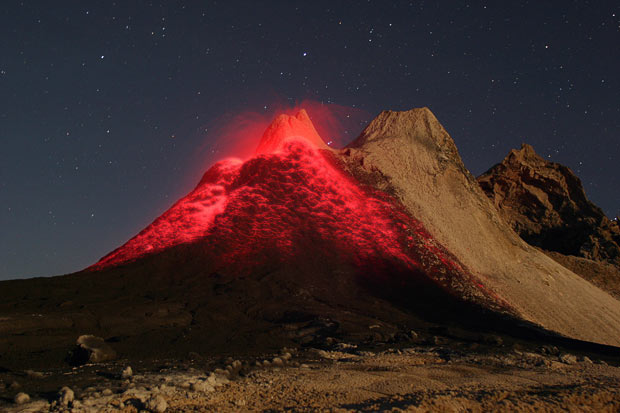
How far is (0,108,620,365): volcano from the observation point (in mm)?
11266

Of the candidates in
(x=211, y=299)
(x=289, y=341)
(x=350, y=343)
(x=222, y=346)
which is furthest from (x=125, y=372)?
(x=211, y=299)

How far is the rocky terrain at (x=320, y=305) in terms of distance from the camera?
21.2ft

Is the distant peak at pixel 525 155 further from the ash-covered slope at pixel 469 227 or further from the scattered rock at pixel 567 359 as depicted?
the scattered rock at pixel 567 359

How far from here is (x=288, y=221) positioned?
1981cm

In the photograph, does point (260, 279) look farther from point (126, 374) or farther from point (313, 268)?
point (126, 374)

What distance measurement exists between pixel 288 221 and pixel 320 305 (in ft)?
20.9

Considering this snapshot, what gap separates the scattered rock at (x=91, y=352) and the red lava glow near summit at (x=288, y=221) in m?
7.97

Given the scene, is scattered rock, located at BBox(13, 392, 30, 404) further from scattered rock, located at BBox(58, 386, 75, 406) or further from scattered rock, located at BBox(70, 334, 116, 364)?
scattered rock, located at BBox(70, 334, 116, 364)

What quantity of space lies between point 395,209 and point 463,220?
15.7 ft

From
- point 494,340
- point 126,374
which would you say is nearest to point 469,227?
point 494,340

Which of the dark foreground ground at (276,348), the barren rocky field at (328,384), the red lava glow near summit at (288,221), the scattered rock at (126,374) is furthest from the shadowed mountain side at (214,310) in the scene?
the scattered rock at (126,374)

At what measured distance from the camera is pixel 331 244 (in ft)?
61.5

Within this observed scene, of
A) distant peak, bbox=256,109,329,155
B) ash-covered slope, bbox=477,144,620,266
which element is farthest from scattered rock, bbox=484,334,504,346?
ash-covered slope, bbox=477,144,620,266

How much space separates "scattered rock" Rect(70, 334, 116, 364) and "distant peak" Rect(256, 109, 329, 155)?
19.5 meters
